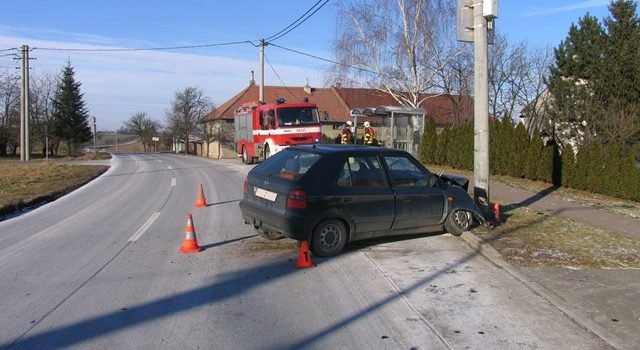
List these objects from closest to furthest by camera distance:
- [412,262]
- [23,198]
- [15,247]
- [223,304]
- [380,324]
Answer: [380,324] → [223,304] → [412,262] → [15,247] → [23,198]

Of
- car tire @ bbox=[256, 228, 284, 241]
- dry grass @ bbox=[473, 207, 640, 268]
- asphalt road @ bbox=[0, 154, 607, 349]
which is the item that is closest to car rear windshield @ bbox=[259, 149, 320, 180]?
car tire @ bbox=[256, 228, 284, 241]

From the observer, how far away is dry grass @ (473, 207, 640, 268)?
286 inches

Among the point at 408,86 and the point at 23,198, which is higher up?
the point at 408,86

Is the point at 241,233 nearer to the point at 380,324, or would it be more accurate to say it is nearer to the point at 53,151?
the point at 380,324

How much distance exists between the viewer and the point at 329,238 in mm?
7441

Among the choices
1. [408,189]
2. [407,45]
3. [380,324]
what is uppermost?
[407,45]

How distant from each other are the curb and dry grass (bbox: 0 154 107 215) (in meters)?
9.63

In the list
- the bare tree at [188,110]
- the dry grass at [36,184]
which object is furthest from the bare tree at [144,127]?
the dry grass at [36,184]

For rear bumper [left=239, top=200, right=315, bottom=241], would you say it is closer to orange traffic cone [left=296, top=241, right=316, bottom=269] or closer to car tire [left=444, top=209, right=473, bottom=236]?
orange traffic cone [left=296, top=241, right=316, bottom=269]

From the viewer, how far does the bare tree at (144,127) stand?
10656cm

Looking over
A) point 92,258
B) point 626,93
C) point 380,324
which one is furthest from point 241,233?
point 626,93

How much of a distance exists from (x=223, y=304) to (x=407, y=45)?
1143 inches

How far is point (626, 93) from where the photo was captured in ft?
68.4

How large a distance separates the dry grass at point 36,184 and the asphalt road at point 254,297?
4.62m
